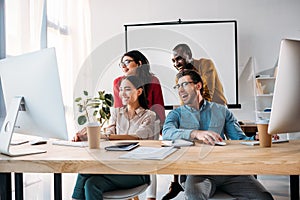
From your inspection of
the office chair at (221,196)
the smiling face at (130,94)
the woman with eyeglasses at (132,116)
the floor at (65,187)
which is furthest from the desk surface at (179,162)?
the floor at (65,187)

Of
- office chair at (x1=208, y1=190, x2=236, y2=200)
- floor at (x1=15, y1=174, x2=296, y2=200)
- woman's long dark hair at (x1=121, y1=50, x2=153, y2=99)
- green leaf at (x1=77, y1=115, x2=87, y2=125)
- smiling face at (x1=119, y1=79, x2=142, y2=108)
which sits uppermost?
woman's long dark hair at (x1=121, y1=50, x2=153, y2=99)

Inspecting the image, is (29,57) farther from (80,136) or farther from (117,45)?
(117,45)

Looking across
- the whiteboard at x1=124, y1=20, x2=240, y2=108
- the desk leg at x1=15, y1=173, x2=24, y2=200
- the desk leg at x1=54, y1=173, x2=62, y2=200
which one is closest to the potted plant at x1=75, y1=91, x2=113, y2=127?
the whiteboard at x1=124, y1=20, x2=240, y2=108

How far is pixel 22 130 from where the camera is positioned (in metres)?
1.63

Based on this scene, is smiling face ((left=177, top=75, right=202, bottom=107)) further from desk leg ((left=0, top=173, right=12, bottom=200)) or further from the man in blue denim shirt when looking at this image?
desk leg ((left=0, top=173, right=12, bottom=200))

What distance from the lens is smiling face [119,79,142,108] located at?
216 cm

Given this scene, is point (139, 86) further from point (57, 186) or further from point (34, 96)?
point (34, 96)

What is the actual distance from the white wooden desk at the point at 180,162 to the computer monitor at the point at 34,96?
113 millimetres

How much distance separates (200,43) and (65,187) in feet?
7.63

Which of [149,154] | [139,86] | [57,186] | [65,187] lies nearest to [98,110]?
[65,187]

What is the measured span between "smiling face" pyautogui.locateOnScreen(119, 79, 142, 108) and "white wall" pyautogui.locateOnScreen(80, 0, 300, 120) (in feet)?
7.83

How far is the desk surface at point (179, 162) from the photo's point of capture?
1207mm

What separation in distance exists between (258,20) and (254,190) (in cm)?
328

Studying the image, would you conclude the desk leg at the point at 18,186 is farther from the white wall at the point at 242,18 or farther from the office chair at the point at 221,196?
the white wall at the point at 242,18
